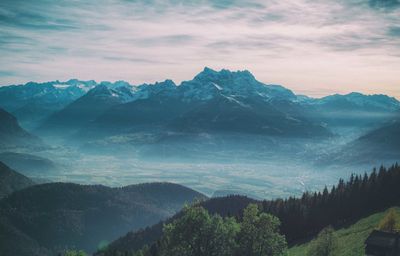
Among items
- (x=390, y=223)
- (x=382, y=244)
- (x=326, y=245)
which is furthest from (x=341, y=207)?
(x=382, y=244)

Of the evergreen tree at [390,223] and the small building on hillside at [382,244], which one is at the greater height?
the evergreen tree at [390,223]

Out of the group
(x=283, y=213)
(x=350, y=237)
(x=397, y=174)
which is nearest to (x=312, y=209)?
(x=283, y=213)

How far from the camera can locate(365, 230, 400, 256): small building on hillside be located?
74.0m

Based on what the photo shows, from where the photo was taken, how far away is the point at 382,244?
7675 centimetres

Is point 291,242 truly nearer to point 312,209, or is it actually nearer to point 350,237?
point 312,209

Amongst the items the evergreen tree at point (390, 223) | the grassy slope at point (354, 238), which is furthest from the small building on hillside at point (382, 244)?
the evergreen tree at point (390, 223)

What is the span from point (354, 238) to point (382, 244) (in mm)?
19418

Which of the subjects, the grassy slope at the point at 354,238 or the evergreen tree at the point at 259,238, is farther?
the grassy slope at the point at 354,238

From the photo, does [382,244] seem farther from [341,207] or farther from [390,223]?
[341,207]

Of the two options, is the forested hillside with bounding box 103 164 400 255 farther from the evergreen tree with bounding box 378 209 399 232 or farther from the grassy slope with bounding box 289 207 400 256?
the evergreen tree with bounding box 378 209 399 232

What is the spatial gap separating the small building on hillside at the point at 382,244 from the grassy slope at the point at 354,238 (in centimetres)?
302

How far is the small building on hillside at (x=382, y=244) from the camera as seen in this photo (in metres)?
74.0

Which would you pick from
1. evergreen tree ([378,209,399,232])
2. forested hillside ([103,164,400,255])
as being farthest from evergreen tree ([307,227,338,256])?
forested hillside ([103,164,400,255])

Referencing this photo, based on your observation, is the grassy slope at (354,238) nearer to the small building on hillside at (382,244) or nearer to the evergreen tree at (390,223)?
the small building on hillside at (382,244)
